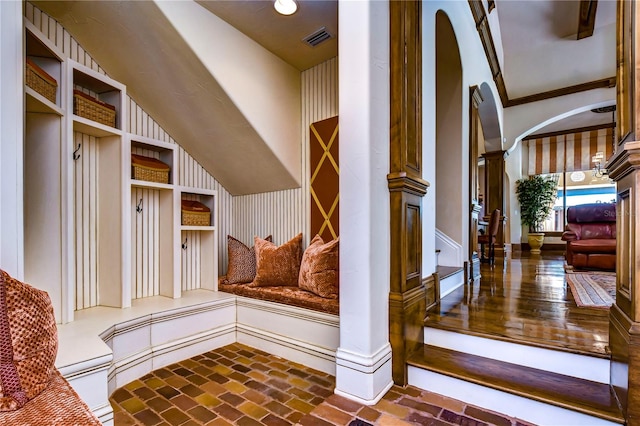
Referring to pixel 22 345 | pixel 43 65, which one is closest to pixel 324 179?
pixel 43 65


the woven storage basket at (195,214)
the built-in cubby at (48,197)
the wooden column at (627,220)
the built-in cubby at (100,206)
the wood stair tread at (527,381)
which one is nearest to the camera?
the wooden column at (627,220)

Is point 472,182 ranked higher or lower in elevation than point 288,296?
higher

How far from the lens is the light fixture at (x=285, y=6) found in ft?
7.39

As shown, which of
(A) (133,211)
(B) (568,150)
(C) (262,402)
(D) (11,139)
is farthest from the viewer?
(B) (568,150)

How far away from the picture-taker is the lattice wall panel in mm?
2947

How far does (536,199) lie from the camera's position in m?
7.95

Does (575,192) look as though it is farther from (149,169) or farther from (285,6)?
(149,169)

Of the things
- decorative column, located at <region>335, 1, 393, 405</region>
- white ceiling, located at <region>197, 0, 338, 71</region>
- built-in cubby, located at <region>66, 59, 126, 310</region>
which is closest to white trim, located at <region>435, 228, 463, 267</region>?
decorative column, located at <region>335, 1, 393, 405</region>

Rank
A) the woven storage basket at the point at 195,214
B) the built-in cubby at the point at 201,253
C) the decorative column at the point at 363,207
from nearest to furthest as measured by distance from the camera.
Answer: the decorative column at the point at 363,207 → the woven storage basket at the point at 195,214 → the built-in cubby at the point at 201,253

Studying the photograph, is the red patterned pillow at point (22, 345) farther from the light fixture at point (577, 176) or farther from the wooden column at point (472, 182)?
the light fixture at point (577, 176)

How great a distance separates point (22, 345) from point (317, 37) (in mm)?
2748

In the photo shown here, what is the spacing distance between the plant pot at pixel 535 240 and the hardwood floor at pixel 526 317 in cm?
550

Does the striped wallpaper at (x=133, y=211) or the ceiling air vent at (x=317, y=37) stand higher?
the ceiling air vent at (x=317, y=37)

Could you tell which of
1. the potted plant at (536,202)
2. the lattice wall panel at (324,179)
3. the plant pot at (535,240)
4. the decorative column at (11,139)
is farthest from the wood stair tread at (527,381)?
the plant pot at (535,240)
